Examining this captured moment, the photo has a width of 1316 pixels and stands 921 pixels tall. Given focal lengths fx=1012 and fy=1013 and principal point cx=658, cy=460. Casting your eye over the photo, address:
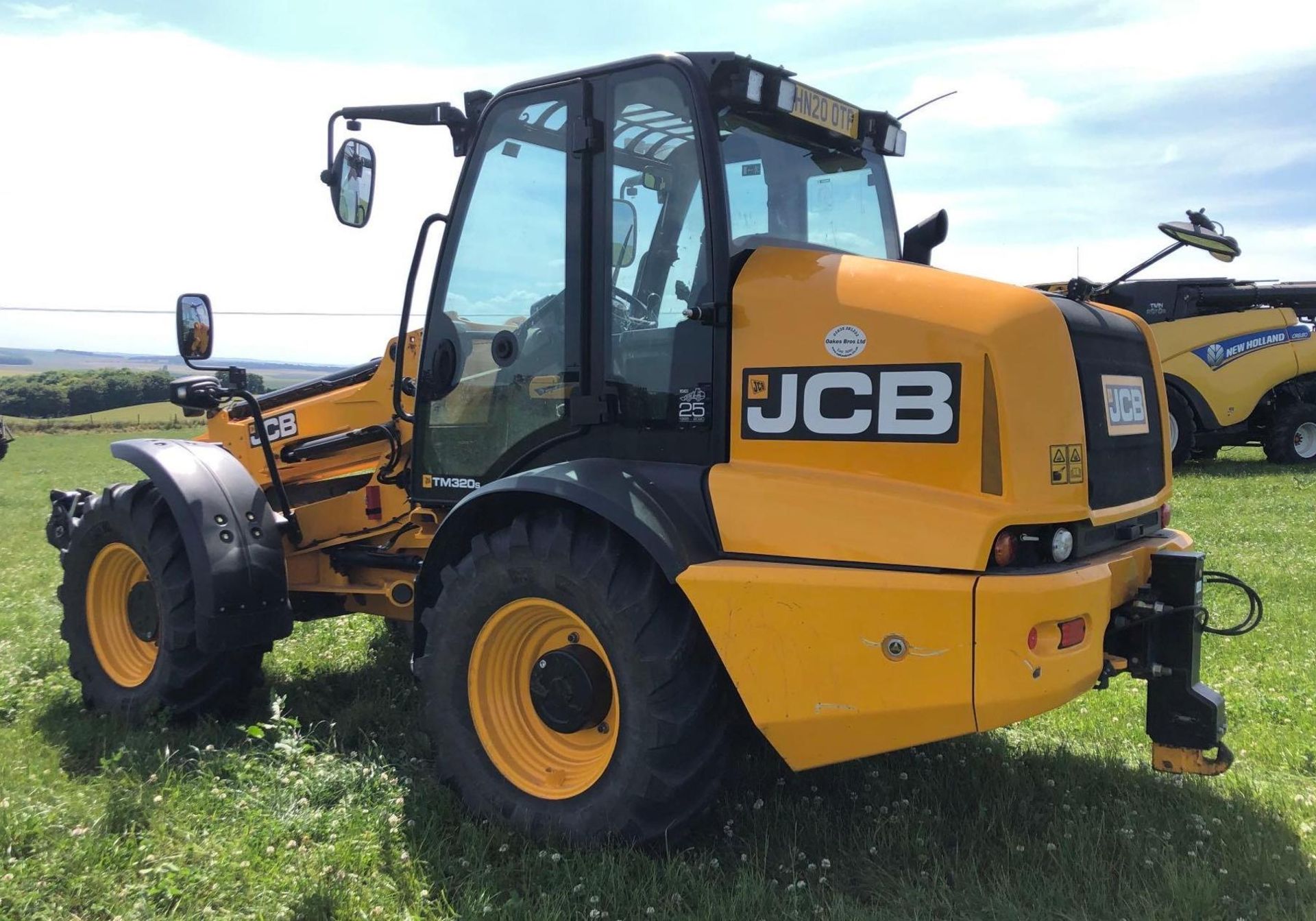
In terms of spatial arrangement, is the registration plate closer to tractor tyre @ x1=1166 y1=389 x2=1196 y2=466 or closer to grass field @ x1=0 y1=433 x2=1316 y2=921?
grass field @ x1=0 y1=433 x2=1316 y2=921

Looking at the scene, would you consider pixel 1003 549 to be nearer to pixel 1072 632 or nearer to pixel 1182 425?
pixel 1072 632

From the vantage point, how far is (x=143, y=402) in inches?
1574

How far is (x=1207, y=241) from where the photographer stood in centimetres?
435

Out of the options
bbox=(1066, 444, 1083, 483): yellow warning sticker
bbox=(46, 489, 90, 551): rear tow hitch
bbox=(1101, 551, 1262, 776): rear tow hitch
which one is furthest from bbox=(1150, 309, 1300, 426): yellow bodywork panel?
bbox=(46, 489, 90, 551): rear tow hitch

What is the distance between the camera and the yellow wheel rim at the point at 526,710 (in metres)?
3.50

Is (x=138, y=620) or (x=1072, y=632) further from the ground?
(x=1072, y=632)

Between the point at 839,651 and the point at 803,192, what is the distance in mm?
1858

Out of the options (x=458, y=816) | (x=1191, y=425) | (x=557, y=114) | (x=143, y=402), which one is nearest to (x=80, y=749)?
(x=458, y=816)

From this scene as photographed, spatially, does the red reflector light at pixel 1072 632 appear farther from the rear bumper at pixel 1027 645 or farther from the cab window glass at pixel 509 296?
the cab window glass at pixel 509 296

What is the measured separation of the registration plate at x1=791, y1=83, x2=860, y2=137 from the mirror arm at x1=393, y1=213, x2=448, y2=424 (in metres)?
1.54

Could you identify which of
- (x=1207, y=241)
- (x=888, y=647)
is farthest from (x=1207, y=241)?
(x=888, y=647)

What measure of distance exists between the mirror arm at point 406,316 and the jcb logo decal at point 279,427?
94cm

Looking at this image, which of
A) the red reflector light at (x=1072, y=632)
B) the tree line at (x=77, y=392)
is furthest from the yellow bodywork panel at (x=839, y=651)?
the tree line at (x=77, y=392)

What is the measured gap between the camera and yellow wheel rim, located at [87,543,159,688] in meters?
4.93
